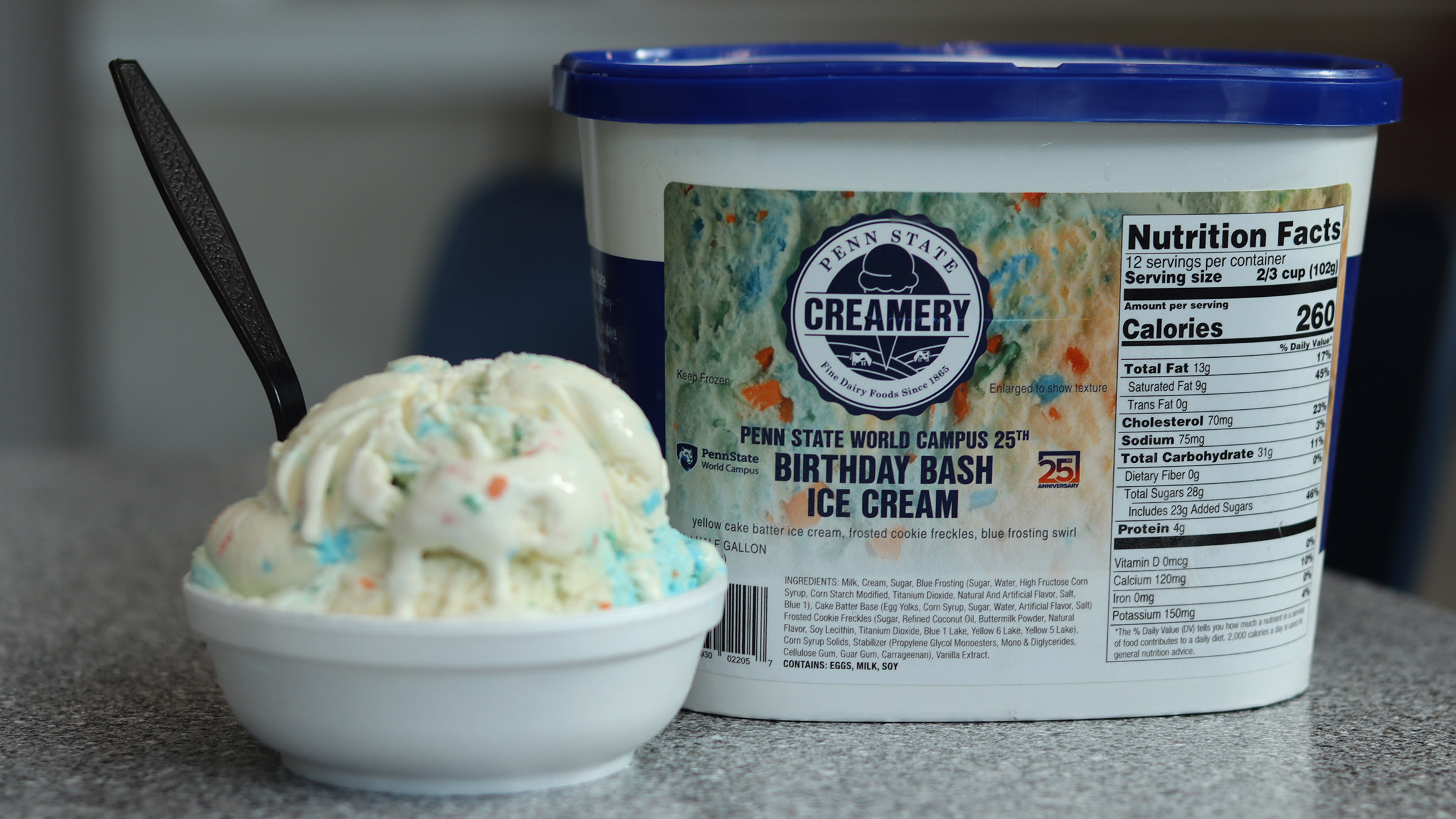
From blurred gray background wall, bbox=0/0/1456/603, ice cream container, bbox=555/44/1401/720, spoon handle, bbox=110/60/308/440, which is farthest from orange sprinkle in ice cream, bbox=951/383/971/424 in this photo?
blurred gray background wall, bbox=0/0/1456/603

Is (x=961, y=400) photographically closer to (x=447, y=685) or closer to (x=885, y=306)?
(x=885, y=306)

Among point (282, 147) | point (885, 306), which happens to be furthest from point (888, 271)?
point (282, 147)

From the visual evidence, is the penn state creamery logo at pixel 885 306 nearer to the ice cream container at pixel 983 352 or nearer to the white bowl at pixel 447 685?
the ice cream container at pixel 983 352

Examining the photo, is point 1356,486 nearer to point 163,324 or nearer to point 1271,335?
point 1271,335

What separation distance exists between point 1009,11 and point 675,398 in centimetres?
173

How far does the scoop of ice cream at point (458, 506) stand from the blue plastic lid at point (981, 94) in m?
0.12

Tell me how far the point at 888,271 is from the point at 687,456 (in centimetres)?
11

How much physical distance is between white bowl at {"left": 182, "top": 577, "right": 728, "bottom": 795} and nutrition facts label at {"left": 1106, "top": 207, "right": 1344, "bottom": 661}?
19cm

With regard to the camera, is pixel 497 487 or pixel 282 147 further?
pixel 282 147

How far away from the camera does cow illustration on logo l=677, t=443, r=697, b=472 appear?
1.90 ft

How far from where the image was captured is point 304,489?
0.48m

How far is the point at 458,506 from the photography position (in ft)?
1.49

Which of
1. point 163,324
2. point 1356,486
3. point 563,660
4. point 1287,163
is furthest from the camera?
point 163,324

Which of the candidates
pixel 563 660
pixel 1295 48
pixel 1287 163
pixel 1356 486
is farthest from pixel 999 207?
pixel 1295 48
